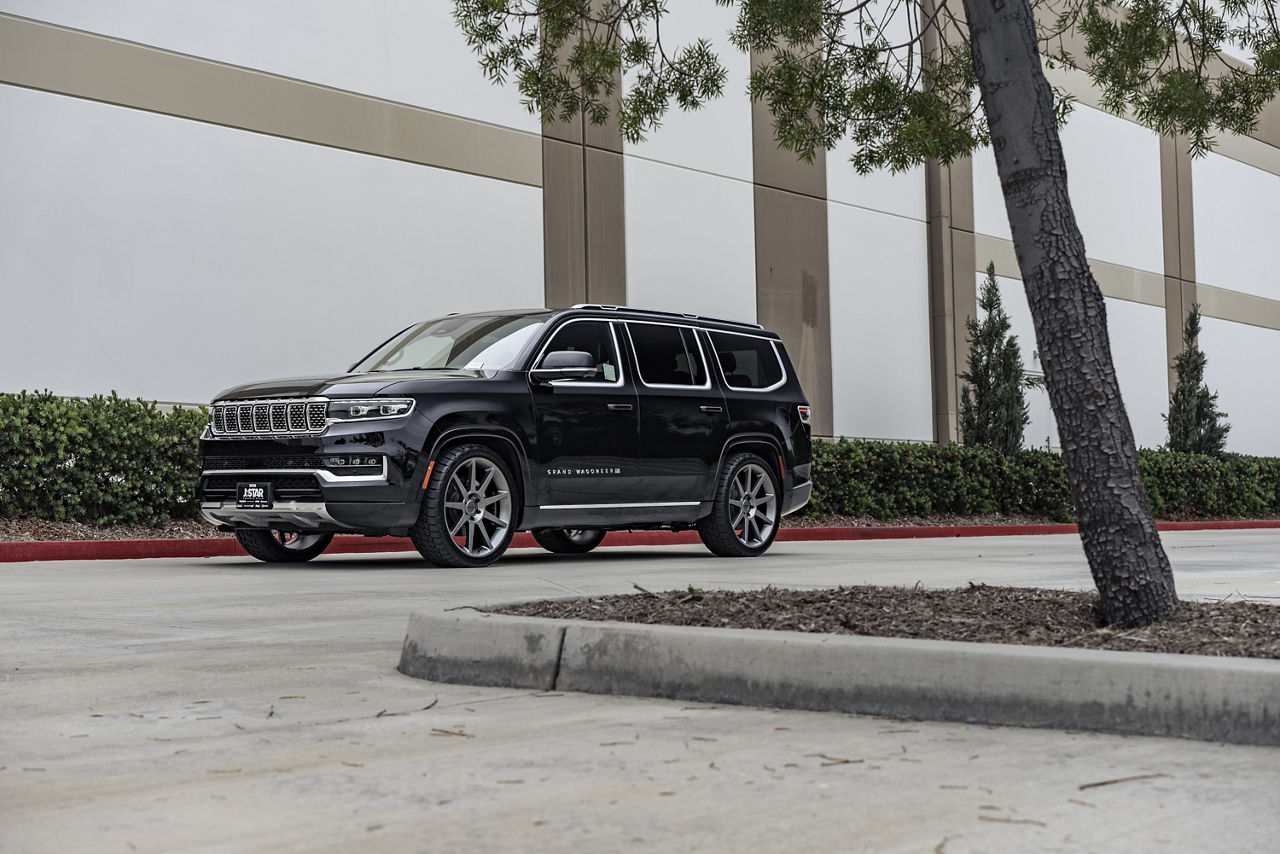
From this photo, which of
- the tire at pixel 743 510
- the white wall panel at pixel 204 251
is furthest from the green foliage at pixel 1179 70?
the white wall panel at pixel 204 251

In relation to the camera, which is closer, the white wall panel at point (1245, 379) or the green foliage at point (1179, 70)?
the green foliage at point (1179, 70)

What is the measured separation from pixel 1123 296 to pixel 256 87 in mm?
20494

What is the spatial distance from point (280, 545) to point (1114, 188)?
78.7ft

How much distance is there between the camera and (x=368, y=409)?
10.9 m

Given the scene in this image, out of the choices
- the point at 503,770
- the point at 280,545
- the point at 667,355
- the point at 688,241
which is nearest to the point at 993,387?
the point at 688,241

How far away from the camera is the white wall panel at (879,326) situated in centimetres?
2511

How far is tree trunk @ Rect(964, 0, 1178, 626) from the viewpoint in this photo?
5680mm

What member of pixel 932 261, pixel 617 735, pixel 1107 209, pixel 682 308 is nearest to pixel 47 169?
pixel 682 308

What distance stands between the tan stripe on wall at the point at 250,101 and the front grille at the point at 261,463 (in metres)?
5.96

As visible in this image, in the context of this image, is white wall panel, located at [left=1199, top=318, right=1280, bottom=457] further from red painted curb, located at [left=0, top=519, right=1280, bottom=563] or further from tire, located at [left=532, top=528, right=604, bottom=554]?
tire, located at [left=532, top=528, right=604, bottom=554]

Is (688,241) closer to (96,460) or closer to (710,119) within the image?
(710,119)

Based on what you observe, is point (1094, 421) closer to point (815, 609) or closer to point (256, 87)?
point (815, 609)

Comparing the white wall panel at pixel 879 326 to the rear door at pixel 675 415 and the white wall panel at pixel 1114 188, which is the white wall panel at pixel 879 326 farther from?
the rear door at pixel 675 415

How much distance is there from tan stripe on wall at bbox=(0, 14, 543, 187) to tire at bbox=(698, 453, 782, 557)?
7299 mm
